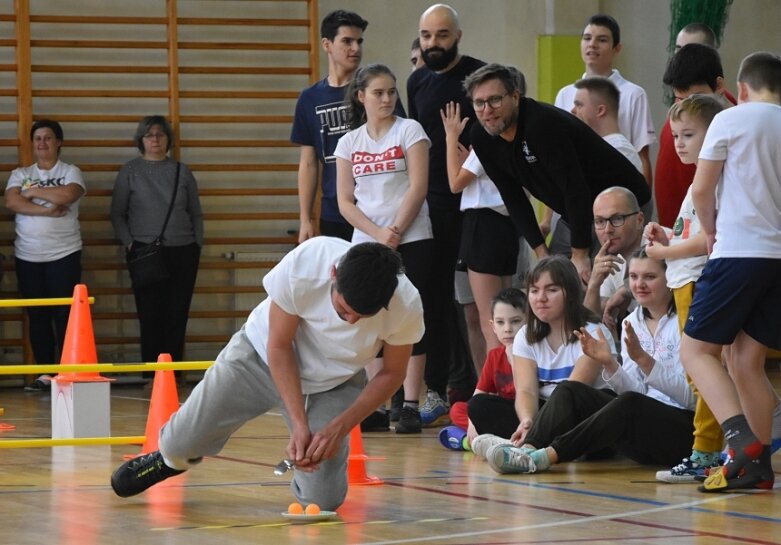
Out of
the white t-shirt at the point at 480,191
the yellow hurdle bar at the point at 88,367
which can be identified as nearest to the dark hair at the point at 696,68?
the white t-shirt at the point at 480,191

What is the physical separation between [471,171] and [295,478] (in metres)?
2.30

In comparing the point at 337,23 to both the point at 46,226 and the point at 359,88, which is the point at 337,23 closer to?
the point at 359,88

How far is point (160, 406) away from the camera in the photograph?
452 cm

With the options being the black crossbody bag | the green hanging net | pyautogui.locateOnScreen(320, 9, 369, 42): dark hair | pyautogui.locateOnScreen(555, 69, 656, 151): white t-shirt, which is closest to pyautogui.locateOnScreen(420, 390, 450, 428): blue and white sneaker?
pyautogui.locateOnScreen(555, 69, 656, 151): white t-shirt

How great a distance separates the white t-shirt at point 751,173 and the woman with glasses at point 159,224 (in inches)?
191

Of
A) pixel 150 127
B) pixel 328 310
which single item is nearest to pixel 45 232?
pixel 150 127

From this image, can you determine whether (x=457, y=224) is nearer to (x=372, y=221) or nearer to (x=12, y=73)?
(x=372, y=221)

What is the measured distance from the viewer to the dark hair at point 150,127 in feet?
26.4

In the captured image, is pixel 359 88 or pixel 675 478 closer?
pixel 675 478

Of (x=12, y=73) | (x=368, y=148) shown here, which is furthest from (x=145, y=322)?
(x=368, y=148)

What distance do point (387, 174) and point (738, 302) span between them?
2.05m

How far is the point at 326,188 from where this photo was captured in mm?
5918

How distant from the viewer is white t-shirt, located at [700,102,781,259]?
147 inches

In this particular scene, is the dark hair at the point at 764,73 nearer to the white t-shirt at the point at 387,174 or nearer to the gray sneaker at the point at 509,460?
the gray sneaker at the point at 509,460
